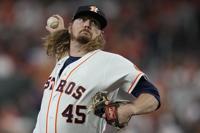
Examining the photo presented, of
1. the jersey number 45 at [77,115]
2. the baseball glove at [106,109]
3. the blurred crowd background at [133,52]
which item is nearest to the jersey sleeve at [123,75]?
the baseball glove at [106,109]

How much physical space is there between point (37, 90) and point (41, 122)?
495cm

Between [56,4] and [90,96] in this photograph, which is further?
[56,4]

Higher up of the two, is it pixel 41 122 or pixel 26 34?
pixel 26 34

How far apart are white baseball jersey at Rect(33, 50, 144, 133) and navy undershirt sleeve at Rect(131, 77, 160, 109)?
0.03m

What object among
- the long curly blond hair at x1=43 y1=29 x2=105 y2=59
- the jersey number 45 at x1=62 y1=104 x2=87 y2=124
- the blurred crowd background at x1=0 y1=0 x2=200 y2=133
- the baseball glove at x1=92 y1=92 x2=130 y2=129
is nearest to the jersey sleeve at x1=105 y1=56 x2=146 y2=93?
the baseball glove at x1=92 y1=92 x2=130 y2=129

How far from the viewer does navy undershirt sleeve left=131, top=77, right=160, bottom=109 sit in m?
4.35

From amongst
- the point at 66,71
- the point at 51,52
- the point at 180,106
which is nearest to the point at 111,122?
the point at 66,71

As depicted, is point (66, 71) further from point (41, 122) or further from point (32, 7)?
point (32, 7)

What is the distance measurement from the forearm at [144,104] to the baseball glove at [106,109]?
11 cm

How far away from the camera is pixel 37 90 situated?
31.5ft

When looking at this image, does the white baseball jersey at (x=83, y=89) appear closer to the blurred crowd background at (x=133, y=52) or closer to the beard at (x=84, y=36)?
the beard at (x=84, y=36)

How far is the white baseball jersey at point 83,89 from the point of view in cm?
450

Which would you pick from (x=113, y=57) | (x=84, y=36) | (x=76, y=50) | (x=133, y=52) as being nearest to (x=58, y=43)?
(x=76, y=50)

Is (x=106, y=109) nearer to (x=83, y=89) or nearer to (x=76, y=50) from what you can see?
(x=83, y=89)
